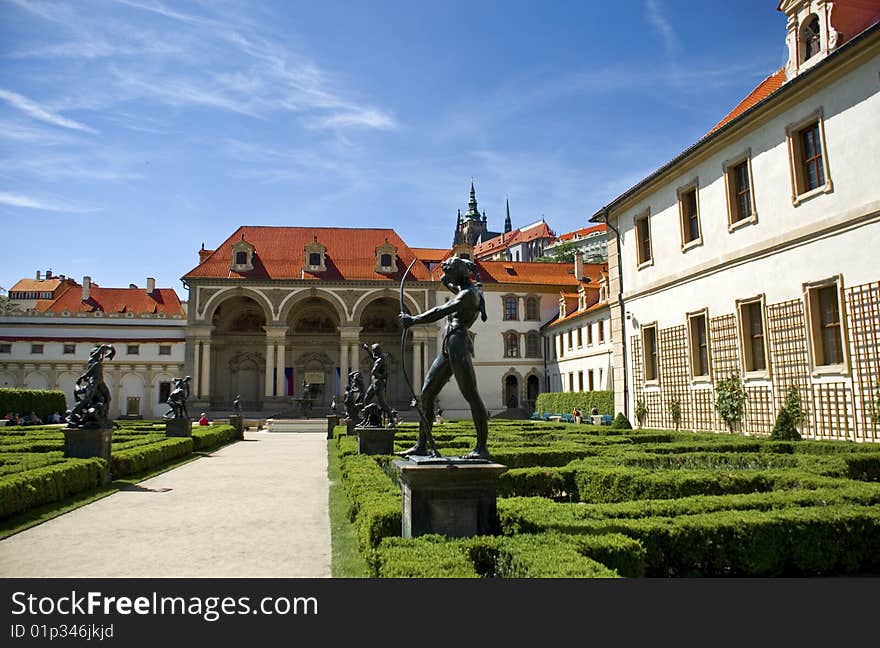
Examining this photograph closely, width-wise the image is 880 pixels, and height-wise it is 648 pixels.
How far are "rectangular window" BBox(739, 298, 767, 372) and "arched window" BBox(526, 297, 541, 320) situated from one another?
109 ft

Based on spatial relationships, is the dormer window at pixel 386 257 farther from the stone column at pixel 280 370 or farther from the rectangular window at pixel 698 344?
the rectangular window at pixel 698 344

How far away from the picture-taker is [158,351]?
48375 mm

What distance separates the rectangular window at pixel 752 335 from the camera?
1602 centimetres

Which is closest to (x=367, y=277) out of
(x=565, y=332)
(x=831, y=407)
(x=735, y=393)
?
(x=565, y=332)

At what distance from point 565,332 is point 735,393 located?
92.2 feet

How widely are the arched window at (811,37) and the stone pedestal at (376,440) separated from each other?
14268 mm

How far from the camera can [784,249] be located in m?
14.8

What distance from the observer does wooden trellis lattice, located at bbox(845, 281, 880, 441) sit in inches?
482

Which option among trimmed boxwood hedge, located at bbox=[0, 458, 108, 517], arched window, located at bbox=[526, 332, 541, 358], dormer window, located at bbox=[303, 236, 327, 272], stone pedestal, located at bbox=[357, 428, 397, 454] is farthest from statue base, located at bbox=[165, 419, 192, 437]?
arched window, located at bbox=[526, 332, 541, 358]

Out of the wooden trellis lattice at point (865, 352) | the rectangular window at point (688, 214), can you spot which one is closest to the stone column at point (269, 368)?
the rectangular window at point (688, 214)

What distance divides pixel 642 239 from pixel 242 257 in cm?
3411

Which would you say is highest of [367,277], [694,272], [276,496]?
[367,277]
